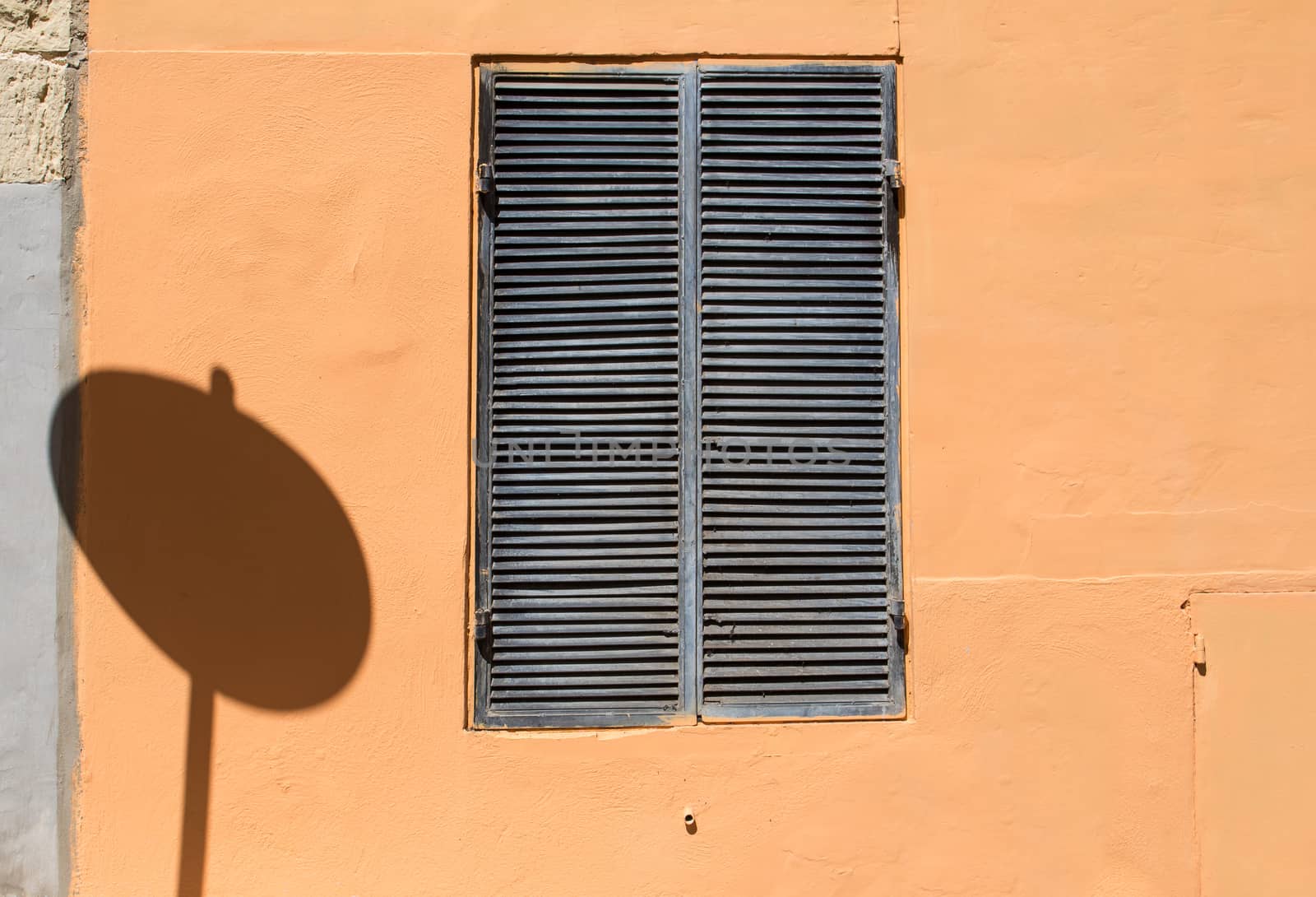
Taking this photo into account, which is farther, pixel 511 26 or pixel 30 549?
pixel 511 26

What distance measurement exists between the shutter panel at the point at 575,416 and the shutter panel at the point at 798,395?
15 centimetres

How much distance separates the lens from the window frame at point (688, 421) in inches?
112

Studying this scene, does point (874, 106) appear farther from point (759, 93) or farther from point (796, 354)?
point (796, 354)

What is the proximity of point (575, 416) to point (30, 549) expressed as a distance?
5.81 feet

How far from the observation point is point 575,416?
2.89 metres

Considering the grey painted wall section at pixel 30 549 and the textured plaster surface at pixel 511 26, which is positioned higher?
the textured plaster surface at pixel 511 26

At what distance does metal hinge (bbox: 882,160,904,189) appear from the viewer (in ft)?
9.54

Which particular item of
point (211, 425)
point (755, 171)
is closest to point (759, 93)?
point (755, 171)

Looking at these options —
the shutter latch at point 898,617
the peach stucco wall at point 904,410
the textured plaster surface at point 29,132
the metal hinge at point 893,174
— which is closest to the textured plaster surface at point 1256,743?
the peach stucco wall at point 904,410

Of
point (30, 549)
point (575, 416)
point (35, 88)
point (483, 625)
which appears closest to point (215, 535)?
point (30, 549)

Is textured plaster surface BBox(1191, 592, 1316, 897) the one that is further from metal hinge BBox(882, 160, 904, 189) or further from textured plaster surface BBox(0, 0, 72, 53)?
textured plaster surface BBox(0, 0, 72, 53)

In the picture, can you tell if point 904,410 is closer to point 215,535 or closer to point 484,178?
point 484,178

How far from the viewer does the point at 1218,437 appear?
289cm

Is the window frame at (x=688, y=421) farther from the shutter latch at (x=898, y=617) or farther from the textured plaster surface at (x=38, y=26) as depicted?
the textured plaster surface at (x=38, y=26)
